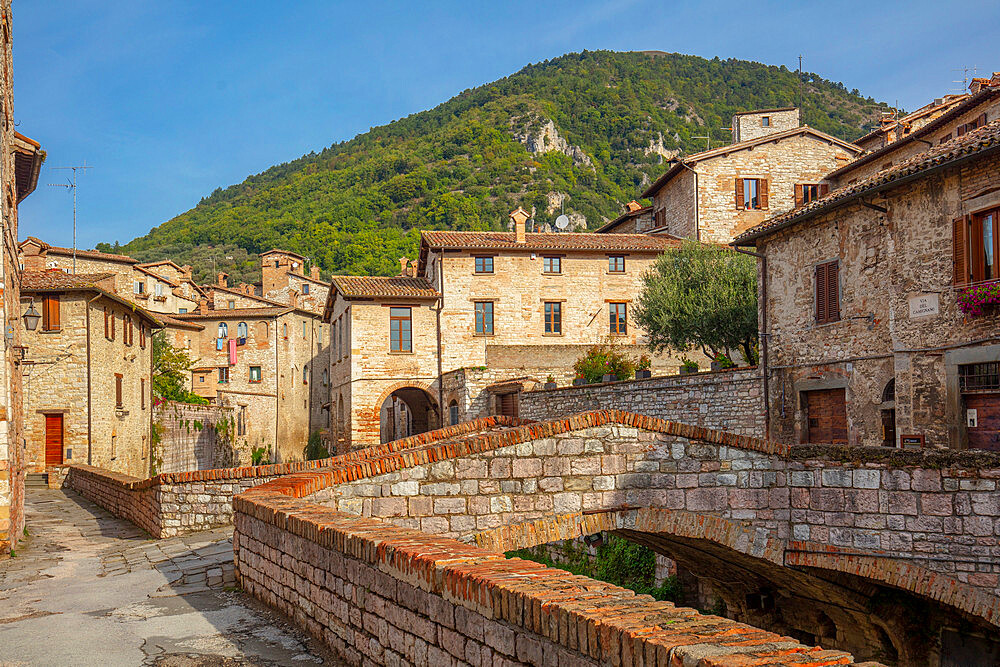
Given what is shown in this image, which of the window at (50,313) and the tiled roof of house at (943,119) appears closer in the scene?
the tiled roof of house at (943,119)

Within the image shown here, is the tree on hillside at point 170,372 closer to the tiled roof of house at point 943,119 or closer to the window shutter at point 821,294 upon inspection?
the window shutter at point 821,294

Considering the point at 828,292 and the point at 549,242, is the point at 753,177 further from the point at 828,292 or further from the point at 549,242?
the point at 828,292

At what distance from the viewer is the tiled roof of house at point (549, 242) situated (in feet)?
118

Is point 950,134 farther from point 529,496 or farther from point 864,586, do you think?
point 529,496

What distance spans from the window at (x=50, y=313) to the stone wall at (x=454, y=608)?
71.2 feet

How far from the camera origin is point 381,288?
118ft

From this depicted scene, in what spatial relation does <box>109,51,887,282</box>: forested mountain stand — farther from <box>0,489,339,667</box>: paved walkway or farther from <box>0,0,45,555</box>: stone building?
<box>0,489,339,667</box>: paved walkway

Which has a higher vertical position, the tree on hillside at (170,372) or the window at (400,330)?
the window at (400,330)

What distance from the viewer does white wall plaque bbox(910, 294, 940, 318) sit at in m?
15.5

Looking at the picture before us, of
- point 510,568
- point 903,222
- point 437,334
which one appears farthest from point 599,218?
point 510,568

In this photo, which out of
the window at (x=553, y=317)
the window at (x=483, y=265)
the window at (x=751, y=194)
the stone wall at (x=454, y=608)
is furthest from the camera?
the window at (x=751, y=194)

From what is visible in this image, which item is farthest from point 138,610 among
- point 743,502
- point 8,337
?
point 8,337

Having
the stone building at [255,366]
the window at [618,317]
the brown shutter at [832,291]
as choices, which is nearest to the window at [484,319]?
the window at [618,317]

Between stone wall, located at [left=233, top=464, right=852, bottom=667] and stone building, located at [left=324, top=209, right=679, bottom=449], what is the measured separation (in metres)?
26.9
